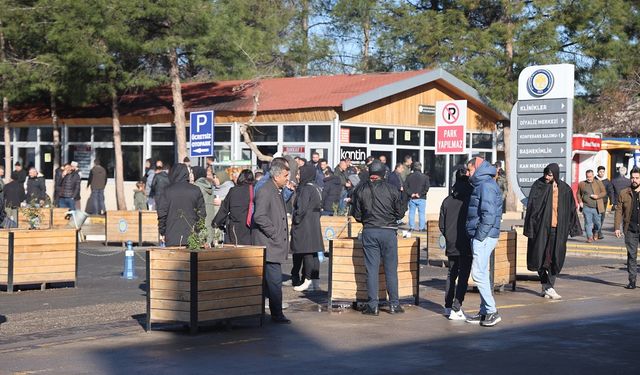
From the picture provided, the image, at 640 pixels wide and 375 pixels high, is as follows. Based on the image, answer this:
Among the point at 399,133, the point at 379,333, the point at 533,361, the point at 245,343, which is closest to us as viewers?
the point at 533,361

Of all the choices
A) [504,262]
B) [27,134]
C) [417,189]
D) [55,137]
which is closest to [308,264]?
[504,262]

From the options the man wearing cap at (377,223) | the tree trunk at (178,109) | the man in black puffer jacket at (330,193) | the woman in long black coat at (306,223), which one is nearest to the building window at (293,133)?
the tree trunk at (178,109)

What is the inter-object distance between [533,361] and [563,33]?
32.4 m

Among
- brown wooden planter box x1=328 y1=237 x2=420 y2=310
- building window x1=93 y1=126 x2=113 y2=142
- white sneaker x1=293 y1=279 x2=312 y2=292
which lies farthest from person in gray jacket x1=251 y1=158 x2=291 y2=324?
building window x1=93 y1=126 x2=113 y2=142

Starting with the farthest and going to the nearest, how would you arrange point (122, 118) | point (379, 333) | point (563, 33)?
point (563, 33) < point (122, 118) < point (379, 333)

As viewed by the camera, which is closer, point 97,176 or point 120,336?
point 120,336

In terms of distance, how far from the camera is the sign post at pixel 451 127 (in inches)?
874

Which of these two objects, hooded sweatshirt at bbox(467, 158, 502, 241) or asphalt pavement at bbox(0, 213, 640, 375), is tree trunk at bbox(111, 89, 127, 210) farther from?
hooded sweatshirt at bbox(467, 158, 502, 241)

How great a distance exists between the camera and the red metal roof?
33844 mm

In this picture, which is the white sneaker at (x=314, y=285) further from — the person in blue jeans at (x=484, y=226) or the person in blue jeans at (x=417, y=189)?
the person in blue jeans at (x=417, y=189)

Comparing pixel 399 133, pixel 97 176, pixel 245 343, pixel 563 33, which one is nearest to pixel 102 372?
pixel 245 343

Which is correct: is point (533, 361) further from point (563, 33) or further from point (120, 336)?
point (563, 33)

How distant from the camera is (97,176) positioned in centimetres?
3191

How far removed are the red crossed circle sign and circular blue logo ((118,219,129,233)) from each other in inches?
288
